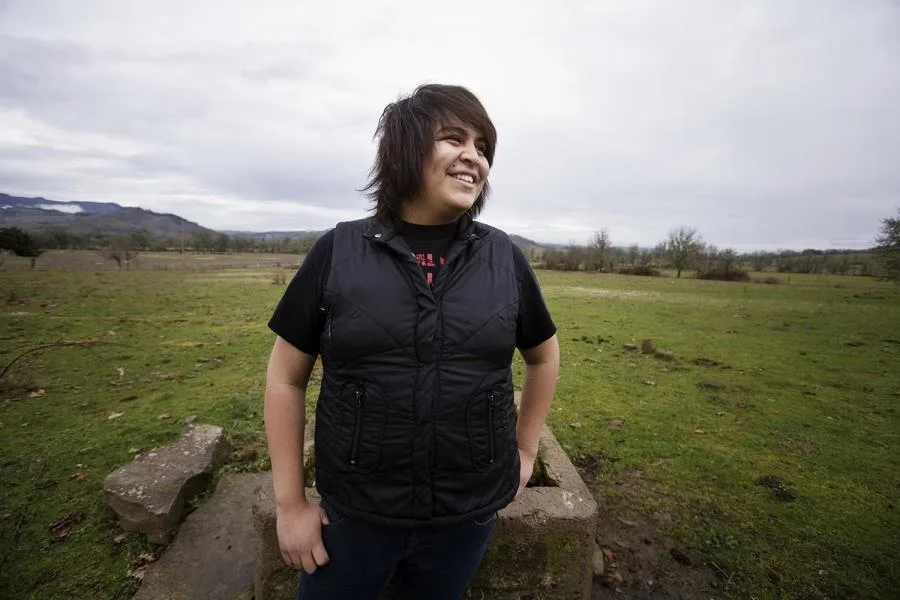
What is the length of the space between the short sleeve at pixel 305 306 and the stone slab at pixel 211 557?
1554mm

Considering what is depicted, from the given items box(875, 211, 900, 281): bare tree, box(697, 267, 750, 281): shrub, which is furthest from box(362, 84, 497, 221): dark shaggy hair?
box(697, 267, 750, 281): shrub

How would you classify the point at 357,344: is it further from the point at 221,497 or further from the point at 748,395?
the point at 748,395

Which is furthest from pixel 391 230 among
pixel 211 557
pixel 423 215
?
pixel 211 557

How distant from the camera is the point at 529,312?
1.80 meters

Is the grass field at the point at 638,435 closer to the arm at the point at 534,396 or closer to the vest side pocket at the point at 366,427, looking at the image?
the arm at the point at 534,396

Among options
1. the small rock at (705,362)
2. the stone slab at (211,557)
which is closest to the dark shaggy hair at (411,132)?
the stone slab at (211,557)

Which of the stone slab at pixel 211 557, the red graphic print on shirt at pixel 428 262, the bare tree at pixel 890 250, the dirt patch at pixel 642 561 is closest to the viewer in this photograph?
the red graphic print on shirt at pixel 428 262

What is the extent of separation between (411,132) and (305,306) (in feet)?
2.64

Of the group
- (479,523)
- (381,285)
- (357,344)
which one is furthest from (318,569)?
(381,285)

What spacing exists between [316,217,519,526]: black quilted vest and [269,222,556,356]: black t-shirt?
6 cm

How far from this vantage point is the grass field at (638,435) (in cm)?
309

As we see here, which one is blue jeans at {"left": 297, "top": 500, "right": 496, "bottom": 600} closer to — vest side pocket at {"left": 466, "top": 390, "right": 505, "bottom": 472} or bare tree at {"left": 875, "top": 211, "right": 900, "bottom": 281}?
vest side pocket at {"left": 466, "top": 390, "right": 505, "bottom": 472}

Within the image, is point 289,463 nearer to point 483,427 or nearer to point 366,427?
point 366,427

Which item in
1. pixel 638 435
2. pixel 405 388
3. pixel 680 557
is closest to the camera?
pixel 405 388
